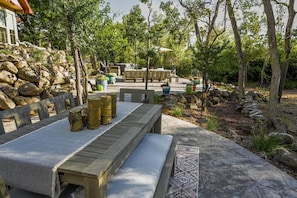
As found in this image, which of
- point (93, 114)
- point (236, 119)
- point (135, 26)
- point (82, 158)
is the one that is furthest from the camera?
point (135, 26)

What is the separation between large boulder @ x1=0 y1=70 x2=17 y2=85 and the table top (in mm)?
3888

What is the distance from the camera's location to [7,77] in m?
4.77

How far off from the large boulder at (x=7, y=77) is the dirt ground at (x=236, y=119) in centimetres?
435

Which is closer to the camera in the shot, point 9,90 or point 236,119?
point 9,90

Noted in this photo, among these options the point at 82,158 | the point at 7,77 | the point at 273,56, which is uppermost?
the point at 273,56

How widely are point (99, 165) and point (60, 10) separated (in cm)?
349

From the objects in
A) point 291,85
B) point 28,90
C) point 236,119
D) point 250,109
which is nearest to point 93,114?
point 28,90

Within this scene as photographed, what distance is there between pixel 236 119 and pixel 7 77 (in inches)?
246

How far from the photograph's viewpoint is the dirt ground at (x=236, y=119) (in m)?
3.90

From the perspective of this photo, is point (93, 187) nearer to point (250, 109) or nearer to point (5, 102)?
point (5, 102)

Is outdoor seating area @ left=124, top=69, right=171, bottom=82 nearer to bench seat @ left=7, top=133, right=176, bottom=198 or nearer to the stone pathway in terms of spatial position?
the stone pathway

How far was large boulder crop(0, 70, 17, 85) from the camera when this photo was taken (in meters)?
4.68

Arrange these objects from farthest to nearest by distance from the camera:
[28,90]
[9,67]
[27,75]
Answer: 1. [27,75]
2. [9,67]
3. [28,90]

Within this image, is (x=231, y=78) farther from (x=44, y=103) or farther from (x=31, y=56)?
(x=44, y=103)
